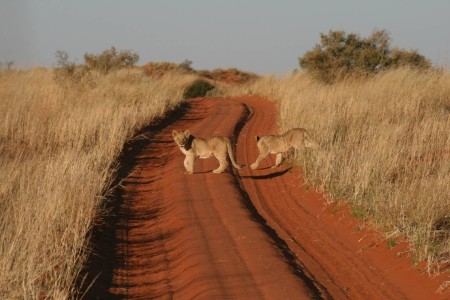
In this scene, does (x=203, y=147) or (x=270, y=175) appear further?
(x=270, y=175)

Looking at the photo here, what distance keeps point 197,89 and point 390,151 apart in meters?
27.5

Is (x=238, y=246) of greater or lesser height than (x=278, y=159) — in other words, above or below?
below

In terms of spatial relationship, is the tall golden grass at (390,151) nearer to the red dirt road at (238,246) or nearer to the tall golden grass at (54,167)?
the red dirt road at (238,246)

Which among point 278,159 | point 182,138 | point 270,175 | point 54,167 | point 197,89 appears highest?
point 197,89

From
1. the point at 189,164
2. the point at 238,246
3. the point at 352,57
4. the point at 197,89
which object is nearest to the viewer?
the point at 238,246

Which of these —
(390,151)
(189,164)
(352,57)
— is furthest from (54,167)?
(352,57)

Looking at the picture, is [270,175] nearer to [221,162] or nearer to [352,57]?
[221,162]

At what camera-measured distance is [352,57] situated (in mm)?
27875

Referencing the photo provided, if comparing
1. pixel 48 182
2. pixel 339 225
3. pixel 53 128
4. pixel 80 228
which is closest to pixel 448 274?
pixel 339 225

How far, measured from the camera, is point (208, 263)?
7.08 metres

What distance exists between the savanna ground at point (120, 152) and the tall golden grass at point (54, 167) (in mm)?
25

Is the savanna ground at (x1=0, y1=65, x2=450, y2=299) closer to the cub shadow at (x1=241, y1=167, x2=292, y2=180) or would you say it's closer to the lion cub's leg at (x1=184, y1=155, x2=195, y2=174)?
the cub shadow at (x1=241, y1=167, x2=292, y2=180)

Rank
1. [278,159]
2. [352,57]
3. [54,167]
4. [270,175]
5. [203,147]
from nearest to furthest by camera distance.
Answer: [54,167] < [203,147] < [270,175] < [278,159] < [352,57]

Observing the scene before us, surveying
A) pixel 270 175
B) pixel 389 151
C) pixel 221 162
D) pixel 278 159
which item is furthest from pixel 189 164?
pixel 389 151
